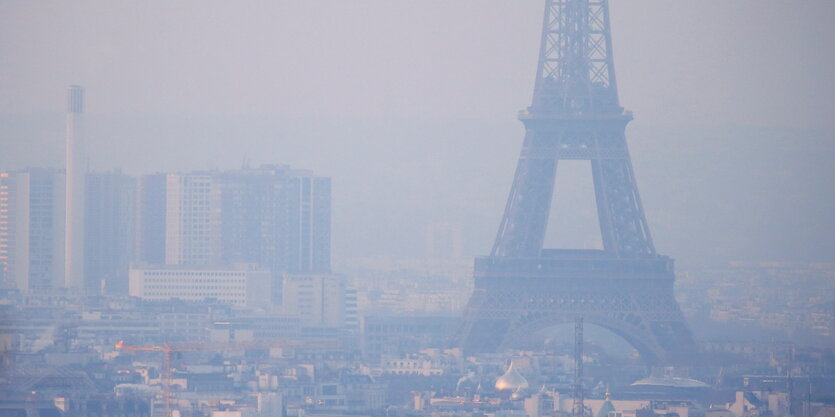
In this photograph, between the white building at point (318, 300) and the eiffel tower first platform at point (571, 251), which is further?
the white building at point (318, 300)

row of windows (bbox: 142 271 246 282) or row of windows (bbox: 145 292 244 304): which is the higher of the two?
row of windows (bbox: 142 271 246 282)

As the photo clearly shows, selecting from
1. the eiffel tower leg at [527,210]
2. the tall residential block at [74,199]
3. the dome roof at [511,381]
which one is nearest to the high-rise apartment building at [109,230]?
the tall residential block at [74,199]

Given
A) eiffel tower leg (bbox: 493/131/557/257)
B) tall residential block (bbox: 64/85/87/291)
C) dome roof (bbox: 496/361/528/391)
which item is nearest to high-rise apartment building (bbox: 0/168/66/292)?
tall residential block (bbox: 64/85/87/291)

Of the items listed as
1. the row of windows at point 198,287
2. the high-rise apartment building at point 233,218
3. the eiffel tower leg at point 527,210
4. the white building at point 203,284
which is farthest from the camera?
the high-rise apartment building at point 233,218

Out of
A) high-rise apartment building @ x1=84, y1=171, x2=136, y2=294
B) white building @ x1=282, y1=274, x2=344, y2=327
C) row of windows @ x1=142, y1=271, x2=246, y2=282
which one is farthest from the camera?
row of windows @ x1=142, y1=271, x2=246, y2=282

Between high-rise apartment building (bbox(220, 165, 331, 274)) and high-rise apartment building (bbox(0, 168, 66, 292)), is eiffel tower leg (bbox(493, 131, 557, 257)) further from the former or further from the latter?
high-rise apartment building (bbox(0, 168, 66, 292))

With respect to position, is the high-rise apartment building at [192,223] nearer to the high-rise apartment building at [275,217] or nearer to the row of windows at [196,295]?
the high-rise apartment building at [275,217]
